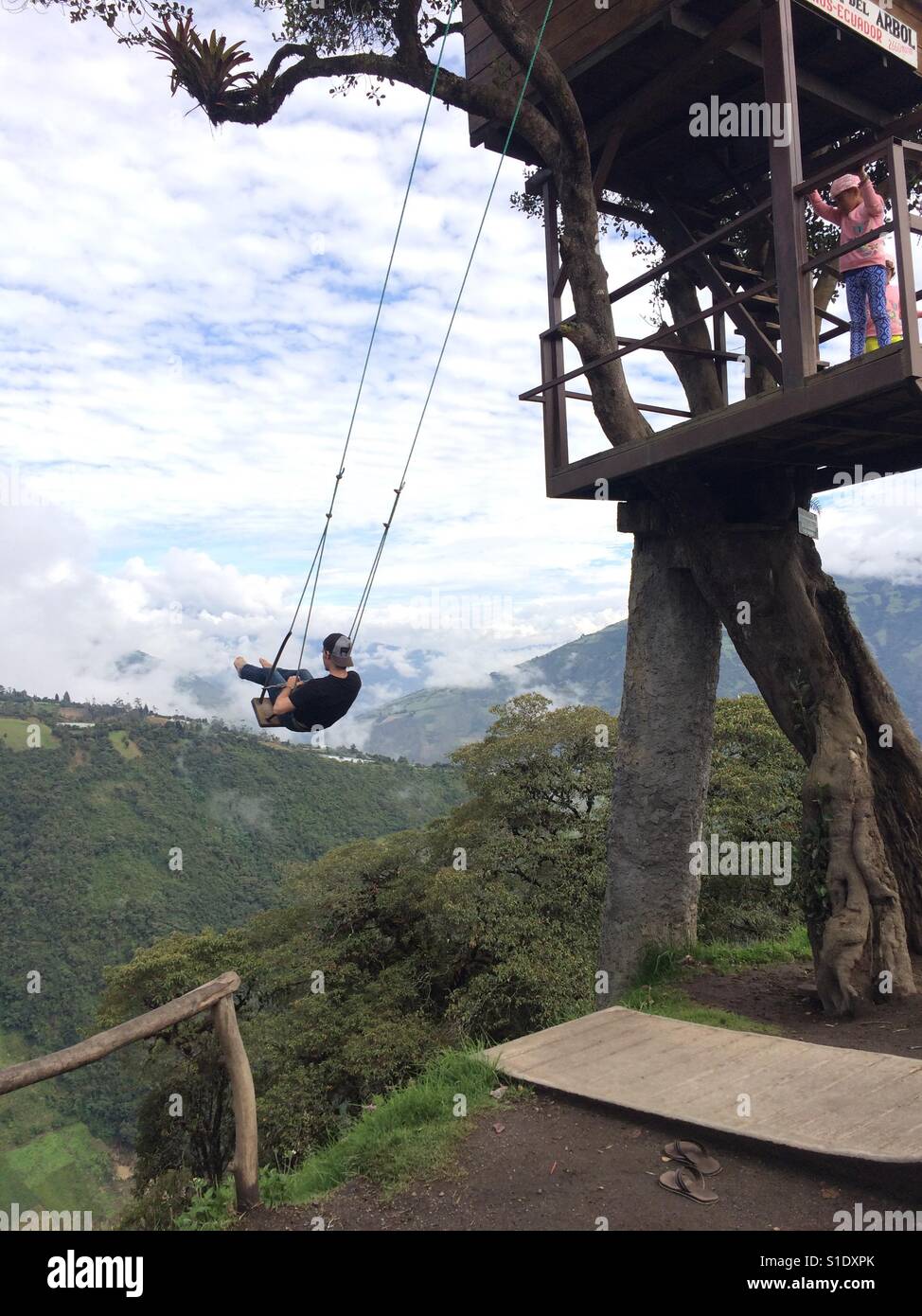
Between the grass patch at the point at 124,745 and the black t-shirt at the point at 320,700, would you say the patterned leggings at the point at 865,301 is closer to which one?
the black t-shirt at the point at 320,700

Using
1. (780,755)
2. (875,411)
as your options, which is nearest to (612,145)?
(875,411)

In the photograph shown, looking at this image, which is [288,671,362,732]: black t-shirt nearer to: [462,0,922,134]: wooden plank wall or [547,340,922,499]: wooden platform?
[547,340,922,499]: wooden platform

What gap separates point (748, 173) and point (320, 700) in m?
6.36

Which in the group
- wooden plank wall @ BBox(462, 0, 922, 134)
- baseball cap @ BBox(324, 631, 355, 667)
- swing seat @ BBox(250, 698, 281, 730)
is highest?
wooden plank wall @ BBox(462, 0, 922, 134)

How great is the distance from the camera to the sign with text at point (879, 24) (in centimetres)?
680

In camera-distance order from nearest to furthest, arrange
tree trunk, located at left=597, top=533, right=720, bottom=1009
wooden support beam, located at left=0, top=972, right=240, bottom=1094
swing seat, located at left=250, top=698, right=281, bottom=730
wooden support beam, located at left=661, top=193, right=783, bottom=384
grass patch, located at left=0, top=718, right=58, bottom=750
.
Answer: wooden support beam, located at left=0, top=972, right=240, bottom=1094 → wooden support beam, located at left=661, top=193, right=783, bottom=384 → swing seat, located at left=250, top=698, right=281, bottom=730 → tree trunk, located at left=597, top=533, right=720, bottom=1009 → grass patch, located at left=0, top=718, right=58, bottom=750

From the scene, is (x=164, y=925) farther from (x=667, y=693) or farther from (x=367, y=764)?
(x=667, y=693)

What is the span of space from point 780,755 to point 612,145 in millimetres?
12905

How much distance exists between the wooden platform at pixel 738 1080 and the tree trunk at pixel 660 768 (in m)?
1.60

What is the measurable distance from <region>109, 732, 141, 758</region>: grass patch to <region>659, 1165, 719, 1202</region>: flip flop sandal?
97372mm

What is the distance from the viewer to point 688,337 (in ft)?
29.4

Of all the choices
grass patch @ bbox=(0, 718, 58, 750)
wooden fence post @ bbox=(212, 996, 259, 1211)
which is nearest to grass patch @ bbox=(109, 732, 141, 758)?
grass patch @ bbox=(0, 718, 58, 750)

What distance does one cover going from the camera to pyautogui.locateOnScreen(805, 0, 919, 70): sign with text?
22.3ft

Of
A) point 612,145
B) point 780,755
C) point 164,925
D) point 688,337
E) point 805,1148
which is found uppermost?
point 612,145
